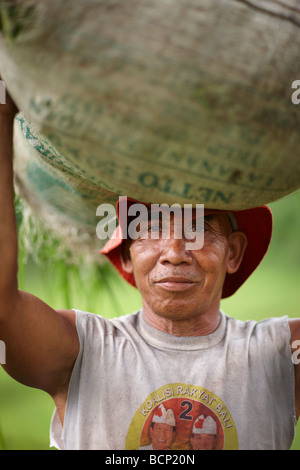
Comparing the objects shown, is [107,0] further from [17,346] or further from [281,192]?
[17,346]

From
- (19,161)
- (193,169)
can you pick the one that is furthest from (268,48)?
(19,161)

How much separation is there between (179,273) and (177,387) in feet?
0.69

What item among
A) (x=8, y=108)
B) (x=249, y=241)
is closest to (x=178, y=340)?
(x=249, y=241)

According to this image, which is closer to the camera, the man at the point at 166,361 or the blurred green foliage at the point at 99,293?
the man at the point at 166,361

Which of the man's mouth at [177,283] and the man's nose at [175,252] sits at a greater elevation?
the man's nose at [175,252]

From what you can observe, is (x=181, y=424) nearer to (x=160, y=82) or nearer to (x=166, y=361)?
(x=166, y=361)

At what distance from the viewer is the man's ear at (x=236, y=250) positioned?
122 centimetres

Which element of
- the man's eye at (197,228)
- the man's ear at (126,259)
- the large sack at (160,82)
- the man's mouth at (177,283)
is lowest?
the man's mouth at (177,283)

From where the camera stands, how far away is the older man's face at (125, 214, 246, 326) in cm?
108

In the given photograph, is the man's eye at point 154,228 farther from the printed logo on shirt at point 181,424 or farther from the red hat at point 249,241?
the printed logo on shirt at point 181,424

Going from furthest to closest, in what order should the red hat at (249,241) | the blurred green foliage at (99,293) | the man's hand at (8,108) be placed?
the blurred green foliage at (99,293) < the red hat at (249,241) < the man's hand at (8,108)

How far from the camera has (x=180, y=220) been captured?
110 cm

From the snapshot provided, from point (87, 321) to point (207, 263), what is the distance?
0.25 meters

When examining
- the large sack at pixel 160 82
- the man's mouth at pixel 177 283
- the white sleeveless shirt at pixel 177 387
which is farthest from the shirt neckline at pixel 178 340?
the large sack at pixel 160 82
